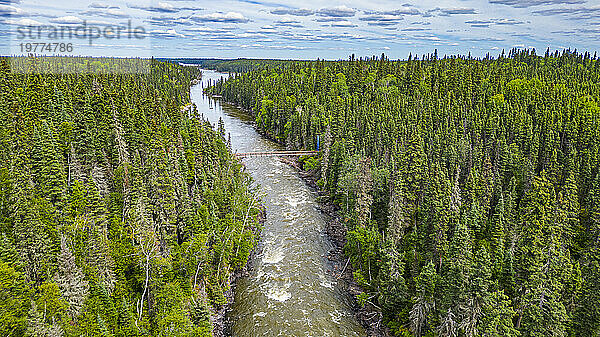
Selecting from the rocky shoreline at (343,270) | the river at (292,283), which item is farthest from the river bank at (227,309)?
the rocky shoreline at (343,270)

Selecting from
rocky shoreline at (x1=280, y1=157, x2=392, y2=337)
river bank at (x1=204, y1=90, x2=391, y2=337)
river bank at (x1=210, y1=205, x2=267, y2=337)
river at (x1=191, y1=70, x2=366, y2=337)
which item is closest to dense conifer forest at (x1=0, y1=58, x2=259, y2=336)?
river bank at (x1=210, y1=205, x2=267, y2=337)

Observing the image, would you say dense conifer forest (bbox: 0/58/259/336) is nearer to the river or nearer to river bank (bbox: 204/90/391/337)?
the river

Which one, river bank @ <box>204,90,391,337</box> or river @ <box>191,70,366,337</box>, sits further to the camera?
river bank @ <box>204,90,391,337</box>

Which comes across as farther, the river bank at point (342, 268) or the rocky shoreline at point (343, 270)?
the river bank at point (342, 268)

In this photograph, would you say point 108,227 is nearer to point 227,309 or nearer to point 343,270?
point 227,309

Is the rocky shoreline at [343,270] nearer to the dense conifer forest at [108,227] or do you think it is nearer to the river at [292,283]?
the river at [292,283]

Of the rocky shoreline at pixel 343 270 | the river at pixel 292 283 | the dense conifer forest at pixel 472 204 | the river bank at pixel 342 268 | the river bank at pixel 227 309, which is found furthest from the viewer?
the river bank at pixel 342 268

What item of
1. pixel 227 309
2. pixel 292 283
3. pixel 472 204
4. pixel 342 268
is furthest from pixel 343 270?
pixel 472 204

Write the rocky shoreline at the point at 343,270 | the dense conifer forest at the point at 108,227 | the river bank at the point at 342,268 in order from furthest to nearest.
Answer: the river bank at the point at 342,268 < the rocky shoreline at the point at 343,270 < the dense conifer forest at the point at 108,227
